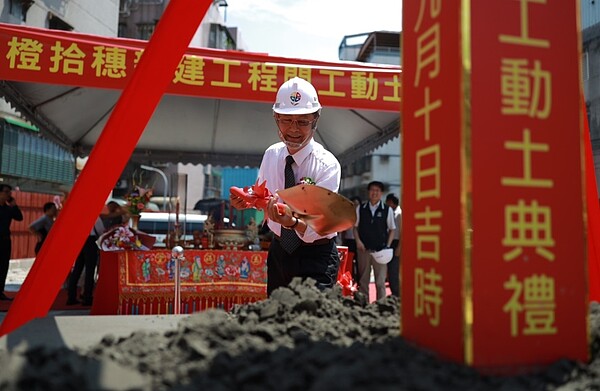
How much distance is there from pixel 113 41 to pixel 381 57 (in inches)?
739

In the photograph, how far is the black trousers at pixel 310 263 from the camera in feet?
6.05

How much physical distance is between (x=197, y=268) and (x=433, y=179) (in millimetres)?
3458

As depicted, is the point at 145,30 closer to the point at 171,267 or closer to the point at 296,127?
the point at 171,267

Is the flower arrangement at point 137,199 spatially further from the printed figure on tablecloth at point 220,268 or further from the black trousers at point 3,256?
the black trousers at point 3,256

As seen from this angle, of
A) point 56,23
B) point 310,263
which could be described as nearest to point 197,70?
point 310,263

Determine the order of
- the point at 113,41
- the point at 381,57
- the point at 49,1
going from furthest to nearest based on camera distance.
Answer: the point at 381,57, the point at 49,1, the point at 113,41

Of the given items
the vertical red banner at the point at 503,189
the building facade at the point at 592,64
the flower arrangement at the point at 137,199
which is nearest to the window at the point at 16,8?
the flower arrangement at the point at 137,199

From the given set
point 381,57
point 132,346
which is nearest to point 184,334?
point 132,346

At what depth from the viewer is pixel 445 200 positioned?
100cm

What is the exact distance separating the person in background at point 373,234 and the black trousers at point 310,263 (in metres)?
3.11

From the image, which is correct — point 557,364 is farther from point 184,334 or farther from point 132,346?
point 132,346

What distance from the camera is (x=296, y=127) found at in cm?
193

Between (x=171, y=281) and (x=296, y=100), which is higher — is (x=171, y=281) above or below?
below

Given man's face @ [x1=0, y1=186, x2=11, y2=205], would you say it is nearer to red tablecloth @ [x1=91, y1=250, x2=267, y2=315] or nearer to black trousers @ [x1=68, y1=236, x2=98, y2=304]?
black trousers @ [x1=68, y1=236, x2=98, y2=304]
